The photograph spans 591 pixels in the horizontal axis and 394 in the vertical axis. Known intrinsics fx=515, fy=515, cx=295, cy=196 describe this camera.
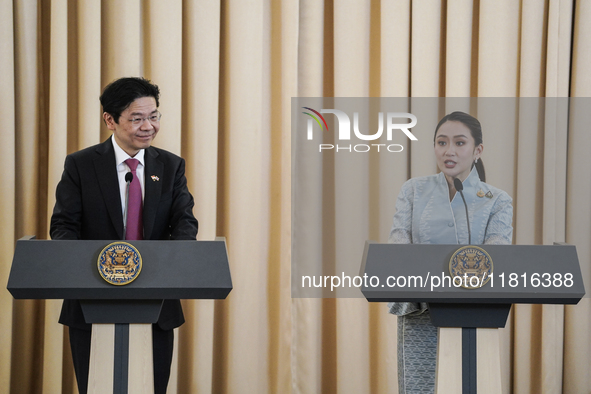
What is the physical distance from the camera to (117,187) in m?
1.56

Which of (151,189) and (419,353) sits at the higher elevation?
(151,189)

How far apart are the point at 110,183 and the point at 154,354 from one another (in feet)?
1.92

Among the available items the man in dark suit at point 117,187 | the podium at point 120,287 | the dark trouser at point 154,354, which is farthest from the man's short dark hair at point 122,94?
the dark trouser at point 154,354

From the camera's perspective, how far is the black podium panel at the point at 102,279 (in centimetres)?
116

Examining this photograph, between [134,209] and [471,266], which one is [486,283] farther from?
[134,209]

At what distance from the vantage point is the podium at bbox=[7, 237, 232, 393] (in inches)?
45.9

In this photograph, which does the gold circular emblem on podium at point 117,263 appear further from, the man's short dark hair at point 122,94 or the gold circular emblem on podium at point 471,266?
the gold circular emblem on podium at point 471,266

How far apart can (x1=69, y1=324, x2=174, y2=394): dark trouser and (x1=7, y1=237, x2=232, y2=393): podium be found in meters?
0.45

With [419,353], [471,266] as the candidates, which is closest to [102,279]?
[471,266]

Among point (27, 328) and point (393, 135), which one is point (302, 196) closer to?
point (393, 135)

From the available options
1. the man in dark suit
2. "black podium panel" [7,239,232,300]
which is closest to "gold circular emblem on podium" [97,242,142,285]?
"black podium panel" [7,239,232,300]

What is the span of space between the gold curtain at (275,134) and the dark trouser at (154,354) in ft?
2.02

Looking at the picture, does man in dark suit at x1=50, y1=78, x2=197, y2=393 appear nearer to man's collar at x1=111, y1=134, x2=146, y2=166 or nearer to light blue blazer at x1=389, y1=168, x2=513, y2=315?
man's collar at x1=111, y1=134, x2=146, y2=166

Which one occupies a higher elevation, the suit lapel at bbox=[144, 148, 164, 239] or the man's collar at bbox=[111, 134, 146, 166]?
the man's collar at bbox=[111, 134, 146, 166]
